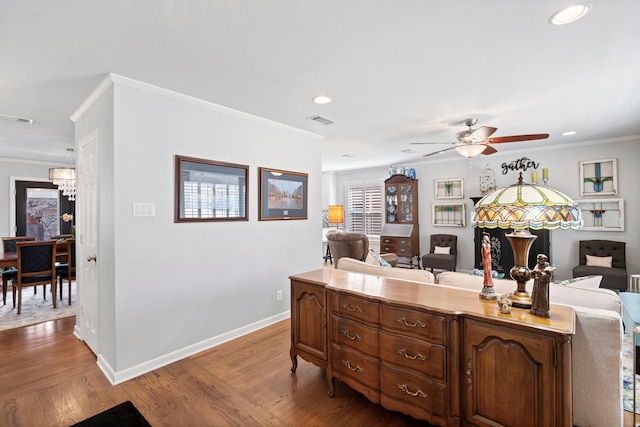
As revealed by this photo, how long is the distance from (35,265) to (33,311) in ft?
2.06

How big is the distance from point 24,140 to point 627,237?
369 inches

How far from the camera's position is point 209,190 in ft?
10.2

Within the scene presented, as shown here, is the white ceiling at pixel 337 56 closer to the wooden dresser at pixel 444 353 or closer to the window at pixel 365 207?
the wooden dresser at pixel 444 353

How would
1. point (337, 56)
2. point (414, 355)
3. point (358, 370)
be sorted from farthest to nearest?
point (337, 56)
point (358, 370)
point (414, 355)

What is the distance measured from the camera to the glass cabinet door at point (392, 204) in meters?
7.19

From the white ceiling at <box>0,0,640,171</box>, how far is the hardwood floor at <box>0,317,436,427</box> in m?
2.46

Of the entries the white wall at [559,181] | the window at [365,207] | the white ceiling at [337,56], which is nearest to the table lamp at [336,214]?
the window at [365,207]

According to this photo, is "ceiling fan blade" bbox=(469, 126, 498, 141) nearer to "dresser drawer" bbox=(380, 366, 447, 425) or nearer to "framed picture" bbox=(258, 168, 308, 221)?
"framed picture" bbox=(258, 168, 308, 221)

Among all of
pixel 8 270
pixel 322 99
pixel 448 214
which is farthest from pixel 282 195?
pixel 8 270

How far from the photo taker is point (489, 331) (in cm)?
164

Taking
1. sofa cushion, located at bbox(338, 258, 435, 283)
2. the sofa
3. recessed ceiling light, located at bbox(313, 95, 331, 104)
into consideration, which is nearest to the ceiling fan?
recessed ceiling light, located at bbox(313, 95, 331, 104)

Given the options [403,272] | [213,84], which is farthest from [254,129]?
[403,272]

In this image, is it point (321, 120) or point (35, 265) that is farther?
point (35, 265)

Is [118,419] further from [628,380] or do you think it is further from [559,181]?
[559,181]
